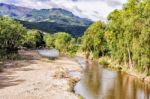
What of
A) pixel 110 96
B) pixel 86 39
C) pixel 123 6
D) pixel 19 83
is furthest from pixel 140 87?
pixel 86 39

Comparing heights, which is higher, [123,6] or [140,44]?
[123,6]

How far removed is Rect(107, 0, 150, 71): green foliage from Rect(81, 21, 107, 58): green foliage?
30.3m

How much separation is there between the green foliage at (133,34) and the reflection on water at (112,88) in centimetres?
637

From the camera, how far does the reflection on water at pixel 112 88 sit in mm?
62534

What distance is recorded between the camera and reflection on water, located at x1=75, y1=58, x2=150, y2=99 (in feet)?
205

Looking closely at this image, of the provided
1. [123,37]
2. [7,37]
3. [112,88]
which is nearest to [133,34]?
[123,37]

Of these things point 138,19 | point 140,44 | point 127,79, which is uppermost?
point 138,19

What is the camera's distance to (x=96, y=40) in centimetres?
15088

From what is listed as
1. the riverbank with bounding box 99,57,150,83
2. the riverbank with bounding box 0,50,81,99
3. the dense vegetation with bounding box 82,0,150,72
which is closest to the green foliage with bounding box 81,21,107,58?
the riverbank with bounding box 99,57,150,83

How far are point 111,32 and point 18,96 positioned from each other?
67662mm

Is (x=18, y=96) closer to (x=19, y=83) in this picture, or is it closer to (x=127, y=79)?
(x=19, y=83)

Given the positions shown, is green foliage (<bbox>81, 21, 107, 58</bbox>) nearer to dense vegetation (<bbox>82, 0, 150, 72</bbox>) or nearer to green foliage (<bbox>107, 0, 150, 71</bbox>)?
dense vegetation (<bbox>82, 0, 150, 72</bbox>)

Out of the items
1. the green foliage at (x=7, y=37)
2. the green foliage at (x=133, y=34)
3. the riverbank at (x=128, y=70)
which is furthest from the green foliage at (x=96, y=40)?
the green foliage at (x=7, y=37)

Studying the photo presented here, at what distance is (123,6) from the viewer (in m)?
108
